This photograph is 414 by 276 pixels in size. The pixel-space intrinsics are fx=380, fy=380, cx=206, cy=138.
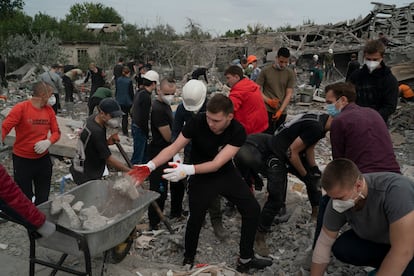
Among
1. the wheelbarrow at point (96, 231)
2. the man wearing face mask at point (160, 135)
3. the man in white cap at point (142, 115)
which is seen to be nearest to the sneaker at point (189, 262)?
the wheelbarrow at point (96, 231)

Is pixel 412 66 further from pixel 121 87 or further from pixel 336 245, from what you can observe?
pixel 336 245

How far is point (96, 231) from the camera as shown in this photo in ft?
7.73

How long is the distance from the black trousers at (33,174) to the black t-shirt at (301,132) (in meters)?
2.30

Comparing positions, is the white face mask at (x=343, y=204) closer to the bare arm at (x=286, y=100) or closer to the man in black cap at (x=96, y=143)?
the man in black cap at (x=96, y=143)

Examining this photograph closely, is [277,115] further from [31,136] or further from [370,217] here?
[31,136]

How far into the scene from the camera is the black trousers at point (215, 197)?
3.08 m

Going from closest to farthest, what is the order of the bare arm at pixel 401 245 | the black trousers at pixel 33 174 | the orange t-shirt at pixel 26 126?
the bare arm at pixel 401 245
the orange t-shirt at pixel 26 126
the black trousers at pixel 33 174

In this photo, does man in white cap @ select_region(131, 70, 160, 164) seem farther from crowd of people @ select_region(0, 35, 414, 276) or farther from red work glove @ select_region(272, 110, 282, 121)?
red work glove @ select_region(272, 110, 282, 121)

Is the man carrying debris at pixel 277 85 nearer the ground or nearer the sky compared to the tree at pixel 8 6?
nearer the ground

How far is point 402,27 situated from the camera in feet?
54.5

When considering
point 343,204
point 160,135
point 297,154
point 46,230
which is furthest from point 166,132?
point 343,204

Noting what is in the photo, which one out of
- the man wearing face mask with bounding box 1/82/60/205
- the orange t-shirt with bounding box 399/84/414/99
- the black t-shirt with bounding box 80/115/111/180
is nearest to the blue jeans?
the man wearing face mask with bounding box 1/82/60/205

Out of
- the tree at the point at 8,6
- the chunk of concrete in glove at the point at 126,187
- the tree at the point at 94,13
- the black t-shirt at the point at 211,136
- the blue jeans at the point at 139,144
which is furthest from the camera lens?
the tree at the point at 94,13

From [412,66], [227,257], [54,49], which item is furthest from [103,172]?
[54,49]
